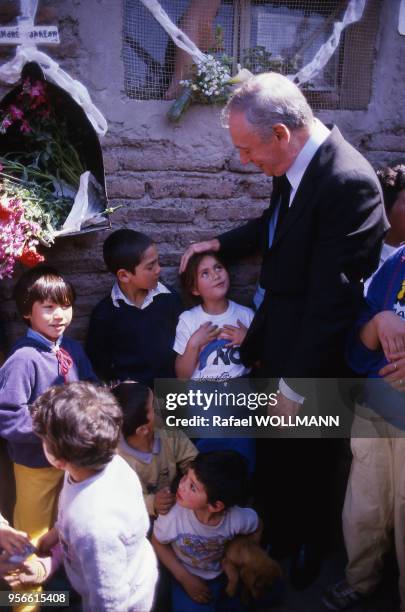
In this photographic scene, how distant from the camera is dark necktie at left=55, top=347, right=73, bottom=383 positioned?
241 centimetres

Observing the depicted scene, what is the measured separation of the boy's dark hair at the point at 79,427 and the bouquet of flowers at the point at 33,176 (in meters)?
0.70

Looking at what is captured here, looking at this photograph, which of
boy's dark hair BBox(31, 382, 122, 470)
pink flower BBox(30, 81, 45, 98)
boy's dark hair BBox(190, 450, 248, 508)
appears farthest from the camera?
pink flower BBox(30, 81, 45, 98)

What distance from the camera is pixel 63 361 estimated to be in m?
2.43

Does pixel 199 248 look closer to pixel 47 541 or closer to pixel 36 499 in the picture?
pixel 36 499

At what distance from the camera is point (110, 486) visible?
1.78 m

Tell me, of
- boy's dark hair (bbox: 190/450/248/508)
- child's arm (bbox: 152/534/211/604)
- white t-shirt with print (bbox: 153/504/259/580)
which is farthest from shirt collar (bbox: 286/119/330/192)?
child's arm (bbox: 152/534/211/604)

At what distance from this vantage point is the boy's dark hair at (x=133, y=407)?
235 cm

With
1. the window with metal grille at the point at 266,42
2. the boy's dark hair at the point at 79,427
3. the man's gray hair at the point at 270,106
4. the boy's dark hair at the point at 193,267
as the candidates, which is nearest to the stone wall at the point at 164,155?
the window with metal grille at the point at 266,42

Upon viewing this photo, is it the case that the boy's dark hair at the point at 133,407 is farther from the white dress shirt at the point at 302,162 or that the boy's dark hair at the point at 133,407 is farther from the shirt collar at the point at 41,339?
the white dress shirt at the point at 302,162

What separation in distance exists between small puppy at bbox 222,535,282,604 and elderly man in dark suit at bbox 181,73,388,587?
0.53 meters

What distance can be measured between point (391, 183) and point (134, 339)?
1.43m

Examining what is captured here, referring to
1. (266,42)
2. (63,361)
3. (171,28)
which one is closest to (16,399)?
(63,361)

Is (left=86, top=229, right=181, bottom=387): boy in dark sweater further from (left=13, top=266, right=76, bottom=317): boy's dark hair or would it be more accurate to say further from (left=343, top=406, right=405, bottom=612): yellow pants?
(left=343, top=406, right=405, bottom=612): yellow pants

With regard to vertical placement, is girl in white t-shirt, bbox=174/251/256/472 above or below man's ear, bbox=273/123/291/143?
below
